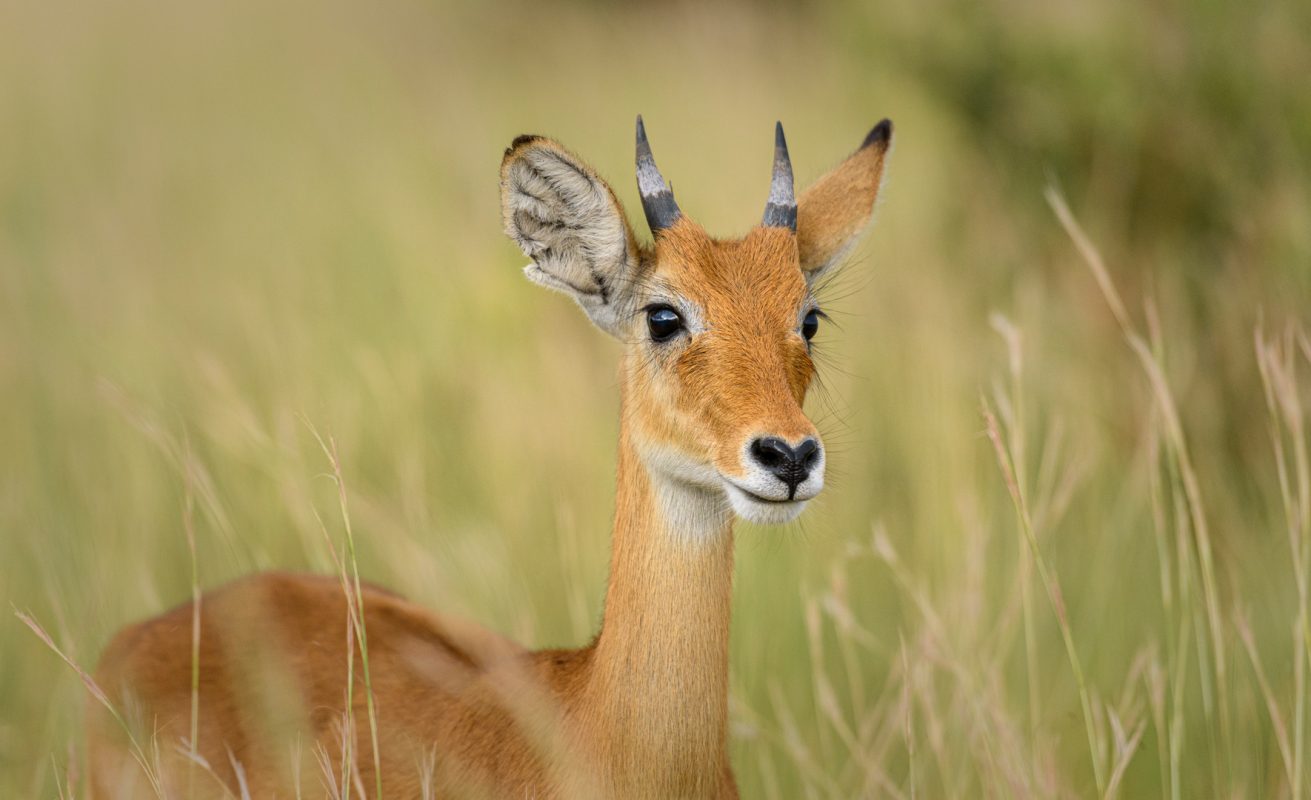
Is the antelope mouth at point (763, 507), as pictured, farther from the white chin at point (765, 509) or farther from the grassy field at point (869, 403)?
the grassy field at point (869, 403)

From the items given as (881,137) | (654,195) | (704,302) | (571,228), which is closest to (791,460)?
(704,302)

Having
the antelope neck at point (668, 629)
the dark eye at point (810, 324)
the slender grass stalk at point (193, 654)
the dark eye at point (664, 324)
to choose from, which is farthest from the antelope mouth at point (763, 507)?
the slender grass stalk at point (193, 654)

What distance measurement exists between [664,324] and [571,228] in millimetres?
426

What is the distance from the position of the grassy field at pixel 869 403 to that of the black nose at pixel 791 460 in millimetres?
453

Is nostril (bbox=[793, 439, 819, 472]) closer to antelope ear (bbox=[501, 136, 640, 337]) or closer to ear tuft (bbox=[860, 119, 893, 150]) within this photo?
antelope ear (bbox=[501, 136, 640, 337])

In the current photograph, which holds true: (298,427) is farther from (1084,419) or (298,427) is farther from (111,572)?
(1084,419)

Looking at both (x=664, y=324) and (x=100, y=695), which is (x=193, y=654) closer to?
(x=100, y=695)

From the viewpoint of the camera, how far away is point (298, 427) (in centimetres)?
686

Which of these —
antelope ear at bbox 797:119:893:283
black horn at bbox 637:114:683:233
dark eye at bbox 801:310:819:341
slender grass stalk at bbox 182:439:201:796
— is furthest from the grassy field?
black horn at bbox 637:114:683:233

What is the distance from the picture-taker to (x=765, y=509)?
348 cm

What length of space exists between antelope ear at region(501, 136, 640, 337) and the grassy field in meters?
0.69

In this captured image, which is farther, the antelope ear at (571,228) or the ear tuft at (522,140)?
the antelope ear at (571,228)

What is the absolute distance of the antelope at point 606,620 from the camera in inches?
141

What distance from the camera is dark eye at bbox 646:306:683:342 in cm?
394
